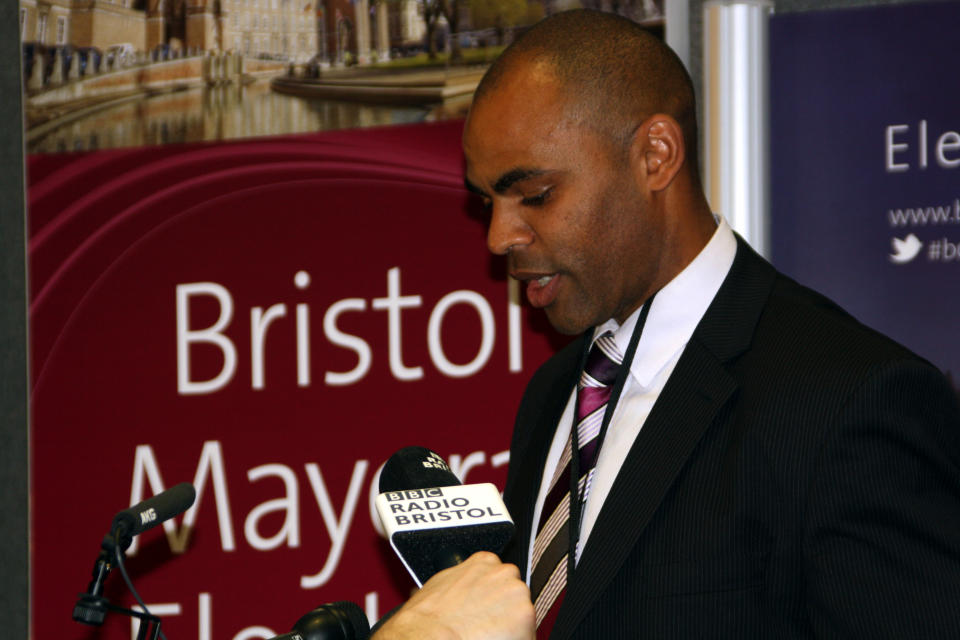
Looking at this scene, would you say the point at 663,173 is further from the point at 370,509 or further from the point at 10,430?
the point at 10,430

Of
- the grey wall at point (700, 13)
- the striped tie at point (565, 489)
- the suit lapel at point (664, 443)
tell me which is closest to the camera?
the suit lapel at point (664, 443)

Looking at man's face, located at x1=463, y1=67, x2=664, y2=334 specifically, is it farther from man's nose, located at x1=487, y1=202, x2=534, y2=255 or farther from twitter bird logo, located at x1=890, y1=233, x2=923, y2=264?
twitter bird logo, located at x1=890, y1=233, x2=923, y2=264

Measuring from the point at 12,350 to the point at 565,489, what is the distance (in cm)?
175

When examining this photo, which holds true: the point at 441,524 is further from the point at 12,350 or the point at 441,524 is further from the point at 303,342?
the point at 12,350

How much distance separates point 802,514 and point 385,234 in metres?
1.39

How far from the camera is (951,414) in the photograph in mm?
1339

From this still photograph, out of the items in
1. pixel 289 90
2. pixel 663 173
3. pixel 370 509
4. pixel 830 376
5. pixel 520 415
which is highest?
pixel 289 90

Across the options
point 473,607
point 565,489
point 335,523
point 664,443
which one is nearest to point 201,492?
point 335,523

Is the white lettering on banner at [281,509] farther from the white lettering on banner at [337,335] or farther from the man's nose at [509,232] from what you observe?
the man's nose at [509,232]

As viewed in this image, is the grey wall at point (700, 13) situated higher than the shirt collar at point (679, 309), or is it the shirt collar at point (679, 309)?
the grey wall at point (700, 13)

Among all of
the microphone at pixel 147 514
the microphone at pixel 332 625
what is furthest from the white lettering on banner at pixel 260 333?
the microphone at pixel 332 625

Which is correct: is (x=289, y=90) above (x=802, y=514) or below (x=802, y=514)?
above

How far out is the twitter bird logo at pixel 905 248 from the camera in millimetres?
1930

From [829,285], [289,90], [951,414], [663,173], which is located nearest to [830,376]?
[951,414]
